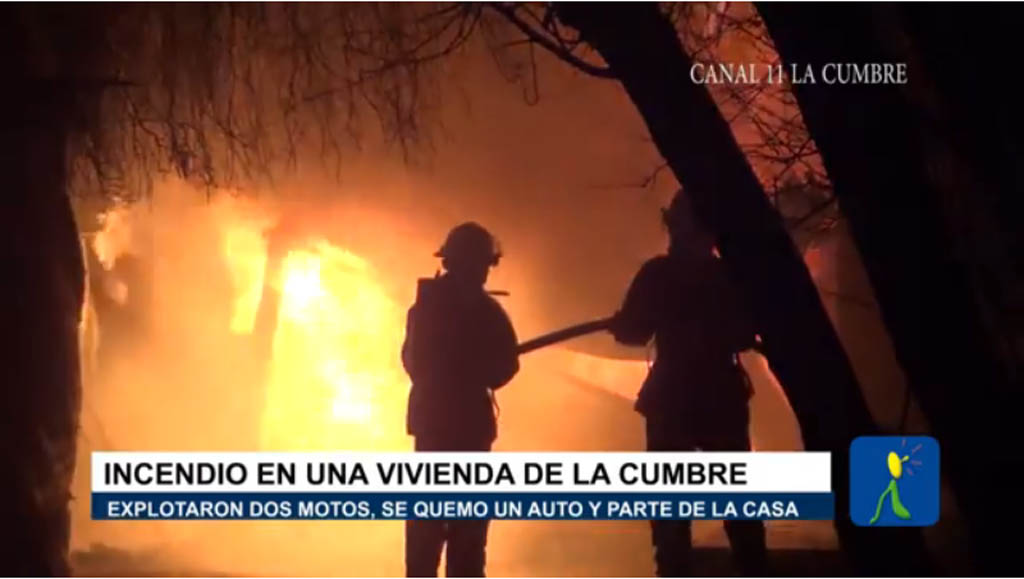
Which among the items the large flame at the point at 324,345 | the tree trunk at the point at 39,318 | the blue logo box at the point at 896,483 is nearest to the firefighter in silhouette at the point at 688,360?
the blue logo box at the point at 896,483

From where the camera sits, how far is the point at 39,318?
213 centimetres

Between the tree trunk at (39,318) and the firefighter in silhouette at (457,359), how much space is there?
69 centimetres

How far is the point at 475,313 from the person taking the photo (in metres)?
2.12

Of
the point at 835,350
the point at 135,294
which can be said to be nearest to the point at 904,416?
the point at 835,350

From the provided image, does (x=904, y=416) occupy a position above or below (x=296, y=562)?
above

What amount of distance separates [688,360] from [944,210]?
551mm

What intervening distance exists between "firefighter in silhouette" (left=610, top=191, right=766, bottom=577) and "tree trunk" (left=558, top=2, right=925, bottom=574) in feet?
0.27

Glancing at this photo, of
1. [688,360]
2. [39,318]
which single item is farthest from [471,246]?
[39,318]

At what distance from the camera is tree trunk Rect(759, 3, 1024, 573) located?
1.88 m

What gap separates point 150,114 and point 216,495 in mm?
775

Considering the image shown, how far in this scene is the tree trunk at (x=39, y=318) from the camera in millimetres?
2123

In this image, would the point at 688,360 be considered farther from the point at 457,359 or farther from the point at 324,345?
the point at 324,345

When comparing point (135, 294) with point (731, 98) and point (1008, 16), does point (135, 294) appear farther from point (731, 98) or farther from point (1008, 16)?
point (1008, 16)

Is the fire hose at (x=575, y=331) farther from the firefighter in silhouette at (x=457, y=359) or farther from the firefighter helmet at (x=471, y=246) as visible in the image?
the firefighter helmet at (x=471, y=246)
